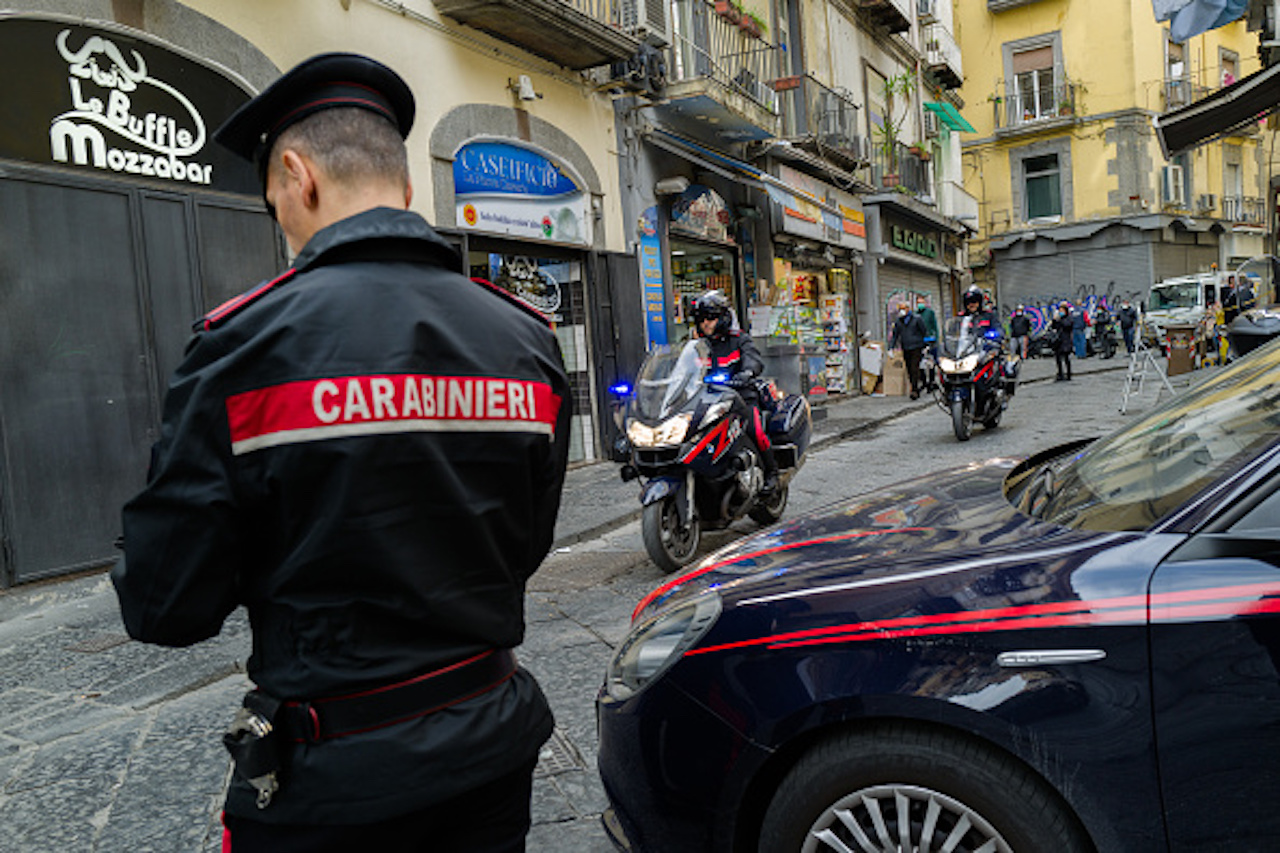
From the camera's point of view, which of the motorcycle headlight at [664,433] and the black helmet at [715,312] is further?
the black helmet at [715,312]

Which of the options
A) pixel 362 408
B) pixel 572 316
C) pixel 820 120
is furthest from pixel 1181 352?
pixel 362 408

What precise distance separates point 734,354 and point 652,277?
6.65m

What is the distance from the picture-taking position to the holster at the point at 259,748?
1293mm

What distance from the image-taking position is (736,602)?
231 cm

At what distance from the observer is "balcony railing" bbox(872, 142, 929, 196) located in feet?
73.5

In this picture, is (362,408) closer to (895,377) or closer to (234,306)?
(234,306)

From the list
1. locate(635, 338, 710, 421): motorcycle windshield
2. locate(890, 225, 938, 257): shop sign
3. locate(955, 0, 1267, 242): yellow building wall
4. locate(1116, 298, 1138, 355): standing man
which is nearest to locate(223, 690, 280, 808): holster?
locate(635, 338, 710, 421): motorcycle windshield

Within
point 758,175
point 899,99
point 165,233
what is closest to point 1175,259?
point 899,99

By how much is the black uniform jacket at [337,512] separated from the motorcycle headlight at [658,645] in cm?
91

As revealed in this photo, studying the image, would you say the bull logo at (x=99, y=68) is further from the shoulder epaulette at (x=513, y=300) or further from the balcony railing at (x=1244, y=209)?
the balcony railing at (x=1244, y=209)

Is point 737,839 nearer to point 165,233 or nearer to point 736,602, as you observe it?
point 736,602

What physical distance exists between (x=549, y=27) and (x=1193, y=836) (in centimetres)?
1030

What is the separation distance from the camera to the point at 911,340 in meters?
18.0

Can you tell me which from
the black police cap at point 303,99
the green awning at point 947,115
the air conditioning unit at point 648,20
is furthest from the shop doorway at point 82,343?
the green awning at point 947,115
